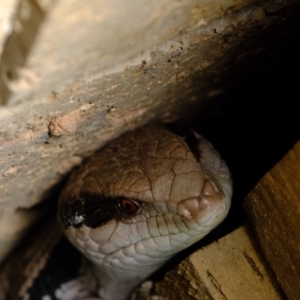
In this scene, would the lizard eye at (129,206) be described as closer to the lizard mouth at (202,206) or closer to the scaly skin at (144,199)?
the scaly skin at (144,199)

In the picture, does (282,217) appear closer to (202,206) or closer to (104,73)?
(202,206)

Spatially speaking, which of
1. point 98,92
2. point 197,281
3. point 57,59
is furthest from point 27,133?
point 197,281

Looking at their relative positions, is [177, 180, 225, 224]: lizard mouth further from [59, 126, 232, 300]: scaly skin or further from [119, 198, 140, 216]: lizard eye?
[119, 198, 140, 216]: lizard eye

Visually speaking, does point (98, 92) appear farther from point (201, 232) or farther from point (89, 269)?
point (89, 269)

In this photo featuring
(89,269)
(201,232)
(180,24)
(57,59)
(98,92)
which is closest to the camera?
(57,59)

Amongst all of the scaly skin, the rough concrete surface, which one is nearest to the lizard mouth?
the scaly skin

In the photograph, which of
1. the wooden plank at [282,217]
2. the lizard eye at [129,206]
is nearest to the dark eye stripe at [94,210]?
the lizard eye at [129,206]
